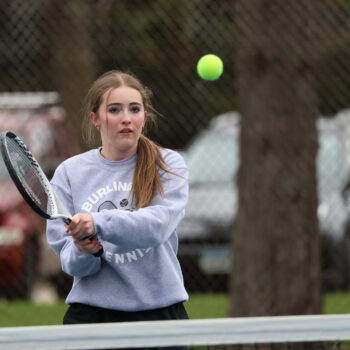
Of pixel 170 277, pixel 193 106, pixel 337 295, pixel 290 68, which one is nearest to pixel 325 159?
pixel 337 295

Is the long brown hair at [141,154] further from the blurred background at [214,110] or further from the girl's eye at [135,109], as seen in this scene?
the blurred background at [214,110]

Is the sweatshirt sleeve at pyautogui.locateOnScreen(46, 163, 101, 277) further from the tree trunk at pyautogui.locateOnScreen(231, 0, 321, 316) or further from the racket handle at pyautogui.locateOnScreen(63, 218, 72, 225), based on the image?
the tree trunk at pyautogui.locateOnScreen(231, 0, 321, 316)

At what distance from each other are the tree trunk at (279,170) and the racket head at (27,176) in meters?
3.30

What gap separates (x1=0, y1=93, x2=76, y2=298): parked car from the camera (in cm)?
935

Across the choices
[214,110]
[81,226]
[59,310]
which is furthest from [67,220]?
[214,110]

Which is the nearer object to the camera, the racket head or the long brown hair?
Result: the racket head

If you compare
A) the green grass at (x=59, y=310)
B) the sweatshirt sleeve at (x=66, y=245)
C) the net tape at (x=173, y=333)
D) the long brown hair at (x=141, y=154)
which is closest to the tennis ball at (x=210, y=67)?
the long brown hair at (x=141, y=154)

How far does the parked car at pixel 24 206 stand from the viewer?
935 centimetres

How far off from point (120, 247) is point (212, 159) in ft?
23.5

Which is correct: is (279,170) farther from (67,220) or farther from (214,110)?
(67,220)

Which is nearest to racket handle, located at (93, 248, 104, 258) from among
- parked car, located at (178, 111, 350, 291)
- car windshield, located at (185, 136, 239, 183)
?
parked car, located at (178, 111, 350, 291)

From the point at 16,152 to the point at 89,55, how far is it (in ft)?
15.4

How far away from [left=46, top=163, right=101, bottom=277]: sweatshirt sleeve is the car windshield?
600 cm

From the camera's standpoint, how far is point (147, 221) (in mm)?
3541
